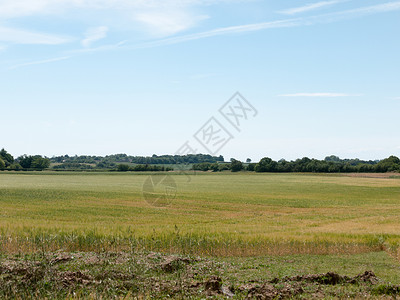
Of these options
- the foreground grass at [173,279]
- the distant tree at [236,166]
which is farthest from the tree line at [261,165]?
the foreground grass at [173,279]

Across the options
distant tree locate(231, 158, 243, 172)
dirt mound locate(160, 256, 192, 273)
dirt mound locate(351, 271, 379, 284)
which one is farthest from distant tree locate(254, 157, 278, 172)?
dirt mound locate(351, 271, 379, 284)

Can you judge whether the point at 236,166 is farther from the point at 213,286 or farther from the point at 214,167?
the point at 213,286

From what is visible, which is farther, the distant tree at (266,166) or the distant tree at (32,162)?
the distant tree at (32,162)

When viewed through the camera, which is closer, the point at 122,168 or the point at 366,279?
the point at 366,279

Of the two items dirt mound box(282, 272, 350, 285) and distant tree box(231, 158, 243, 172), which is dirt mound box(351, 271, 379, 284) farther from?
distant tree box(231, 158, 243, 172)

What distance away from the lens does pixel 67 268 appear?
14.4m

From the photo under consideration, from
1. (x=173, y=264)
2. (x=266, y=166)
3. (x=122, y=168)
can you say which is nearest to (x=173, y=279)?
(x=173, y=264)

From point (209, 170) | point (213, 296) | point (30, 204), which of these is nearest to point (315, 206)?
point (30, 204)

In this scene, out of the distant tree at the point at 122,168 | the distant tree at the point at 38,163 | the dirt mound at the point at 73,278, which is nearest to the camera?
the dirt mound at the point at 73,278

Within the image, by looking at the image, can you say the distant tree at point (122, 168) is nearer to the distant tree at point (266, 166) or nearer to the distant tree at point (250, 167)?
the distant tree at point (250, 167)

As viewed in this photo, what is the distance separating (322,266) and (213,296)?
7034 millimetres

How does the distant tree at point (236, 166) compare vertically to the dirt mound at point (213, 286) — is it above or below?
above

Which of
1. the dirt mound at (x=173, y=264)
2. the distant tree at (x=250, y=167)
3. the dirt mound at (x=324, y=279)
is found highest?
the distant tree at (x=250, y=167)

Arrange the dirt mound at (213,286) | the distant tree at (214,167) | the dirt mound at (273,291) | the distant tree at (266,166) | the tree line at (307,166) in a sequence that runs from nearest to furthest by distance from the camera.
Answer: the dirt mound at (273,291)
the dirt mound at (213,286)
the tree line at (307,166)
the distant tree at (214,167)
the distant tree at (266,166)
